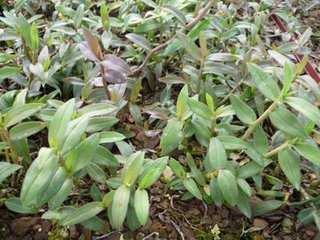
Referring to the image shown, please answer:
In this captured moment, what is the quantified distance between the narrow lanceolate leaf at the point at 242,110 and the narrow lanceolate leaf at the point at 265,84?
0.07 meters

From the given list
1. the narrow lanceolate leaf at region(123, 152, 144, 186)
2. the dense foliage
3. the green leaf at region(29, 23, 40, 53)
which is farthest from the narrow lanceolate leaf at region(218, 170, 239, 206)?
the green leaf at region(29, 23, 40, 53)

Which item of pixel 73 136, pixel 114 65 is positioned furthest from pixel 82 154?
pixel 114 65

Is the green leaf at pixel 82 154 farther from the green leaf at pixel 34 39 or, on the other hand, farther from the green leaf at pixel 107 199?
the green leaf at pixel 34 39

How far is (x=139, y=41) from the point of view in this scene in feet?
5.40

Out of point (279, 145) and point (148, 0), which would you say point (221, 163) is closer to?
point (279, 145)

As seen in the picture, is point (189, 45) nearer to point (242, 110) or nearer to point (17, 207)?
point (242, 110)

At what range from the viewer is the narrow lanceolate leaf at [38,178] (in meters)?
1.02

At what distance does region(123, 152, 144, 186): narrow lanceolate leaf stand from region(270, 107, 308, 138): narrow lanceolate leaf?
327 mm

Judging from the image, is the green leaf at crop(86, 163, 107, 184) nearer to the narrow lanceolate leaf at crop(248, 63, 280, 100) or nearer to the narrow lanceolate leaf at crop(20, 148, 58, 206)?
the narrow lanceolate leaf at crop(20, 148, 58, 206)

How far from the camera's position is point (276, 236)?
53.9 inches

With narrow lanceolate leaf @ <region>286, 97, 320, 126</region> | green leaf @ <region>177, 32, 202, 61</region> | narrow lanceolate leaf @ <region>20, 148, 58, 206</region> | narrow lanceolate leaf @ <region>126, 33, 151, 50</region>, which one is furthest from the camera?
narrow lanceolate leaf @ <region>126, 33, 151, 50</region>

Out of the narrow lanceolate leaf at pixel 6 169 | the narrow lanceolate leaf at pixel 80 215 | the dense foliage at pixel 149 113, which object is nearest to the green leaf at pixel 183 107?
the dense foliage at pixel 149 113

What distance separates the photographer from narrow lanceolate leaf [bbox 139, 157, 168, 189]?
3.84 ft

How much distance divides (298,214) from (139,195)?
1.52 feet
